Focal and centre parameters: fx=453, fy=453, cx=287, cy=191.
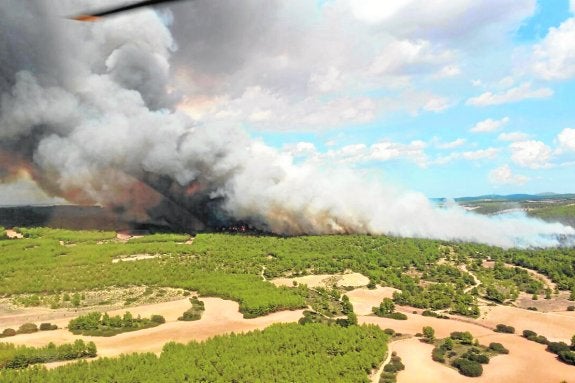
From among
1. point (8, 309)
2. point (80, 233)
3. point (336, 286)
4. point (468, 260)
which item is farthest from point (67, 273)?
point (468, 260)

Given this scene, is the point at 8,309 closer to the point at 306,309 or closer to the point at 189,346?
the point at 189,346

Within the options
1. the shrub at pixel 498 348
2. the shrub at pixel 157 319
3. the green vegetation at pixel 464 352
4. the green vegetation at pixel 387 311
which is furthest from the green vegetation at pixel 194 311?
the shrub at pixel 498 348

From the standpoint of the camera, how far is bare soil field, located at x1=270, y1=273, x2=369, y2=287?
66.2 meters

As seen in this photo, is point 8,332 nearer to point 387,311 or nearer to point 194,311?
point 194,311

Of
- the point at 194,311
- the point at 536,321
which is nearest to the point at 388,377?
the point at 194,311

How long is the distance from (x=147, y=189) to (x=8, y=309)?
4820 cm

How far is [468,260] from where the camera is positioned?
273 feet

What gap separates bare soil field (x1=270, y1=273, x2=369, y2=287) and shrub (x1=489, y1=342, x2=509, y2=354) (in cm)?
2470

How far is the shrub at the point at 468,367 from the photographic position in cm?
3773

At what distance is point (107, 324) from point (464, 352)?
35.6m

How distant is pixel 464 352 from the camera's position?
42688mm

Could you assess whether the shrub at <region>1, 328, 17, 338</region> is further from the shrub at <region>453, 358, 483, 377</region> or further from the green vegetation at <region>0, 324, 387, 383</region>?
the shrub at <region>453, 358, 483, 377</region>

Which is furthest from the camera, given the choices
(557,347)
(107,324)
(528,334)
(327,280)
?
(327,280)

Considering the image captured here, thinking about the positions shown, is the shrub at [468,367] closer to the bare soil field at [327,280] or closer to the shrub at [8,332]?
the bare soil field at [327,280]
